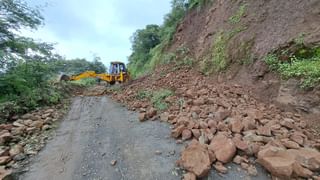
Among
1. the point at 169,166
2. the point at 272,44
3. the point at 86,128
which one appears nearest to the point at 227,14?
the point at 272,44

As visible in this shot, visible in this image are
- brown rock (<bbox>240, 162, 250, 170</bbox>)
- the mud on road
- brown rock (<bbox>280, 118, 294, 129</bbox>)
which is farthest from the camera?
brown rock (<bbox>280, 118, 294, 129</bbox>)

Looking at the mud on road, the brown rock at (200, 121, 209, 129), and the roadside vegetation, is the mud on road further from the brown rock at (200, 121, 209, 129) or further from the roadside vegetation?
the roadside vegetation

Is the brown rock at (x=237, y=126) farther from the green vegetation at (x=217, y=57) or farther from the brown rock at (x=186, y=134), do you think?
the green vegetation at (x=217, y=57)

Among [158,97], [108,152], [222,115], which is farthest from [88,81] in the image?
[222,115]

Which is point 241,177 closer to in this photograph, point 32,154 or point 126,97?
point 32,154

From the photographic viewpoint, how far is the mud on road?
10.6ft

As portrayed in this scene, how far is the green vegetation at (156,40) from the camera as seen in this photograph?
11.6 meters

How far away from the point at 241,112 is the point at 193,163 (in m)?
1.71

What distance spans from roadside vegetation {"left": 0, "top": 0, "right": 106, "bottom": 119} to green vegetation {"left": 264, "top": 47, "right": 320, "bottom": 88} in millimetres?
6258


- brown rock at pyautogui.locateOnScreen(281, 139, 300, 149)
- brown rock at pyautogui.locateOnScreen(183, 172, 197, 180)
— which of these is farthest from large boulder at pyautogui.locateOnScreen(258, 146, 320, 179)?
brown rock at pyautogui.locateOnScreen(183, 172, 197, 180)

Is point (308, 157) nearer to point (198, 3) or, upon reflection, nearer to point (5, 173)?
point (5, 173)

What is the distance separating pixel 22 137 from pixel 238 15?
6503 millimetres

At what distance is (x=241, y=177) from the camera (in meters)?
2.91

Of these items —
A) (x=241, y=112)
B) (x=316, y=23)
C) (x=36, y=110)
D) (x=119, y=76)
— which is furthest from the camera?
(x=119, y=76)
